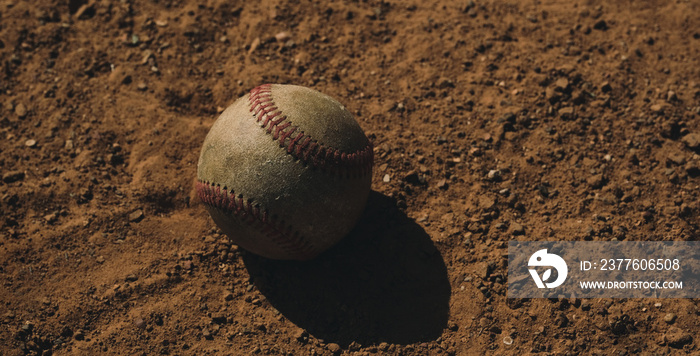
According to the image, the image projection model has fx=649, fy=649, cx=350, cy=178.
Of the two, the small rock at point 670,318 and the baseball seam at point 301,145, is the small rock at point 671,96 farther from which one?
the baseball seam at point 301,145

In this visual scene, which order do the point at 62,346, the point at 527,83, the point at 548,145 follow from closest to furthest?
the point at 62,346 → the point at 548,145 → the point at 527,83

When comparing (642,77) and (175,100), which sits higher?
(642,77)

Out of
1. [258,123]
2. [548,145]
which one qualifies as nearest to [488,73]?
[548,145]

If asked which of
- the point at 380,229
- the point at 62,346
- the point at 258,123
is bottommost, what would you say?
the point at 62,346

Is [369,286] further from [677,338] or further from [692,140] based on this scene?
[692,140]

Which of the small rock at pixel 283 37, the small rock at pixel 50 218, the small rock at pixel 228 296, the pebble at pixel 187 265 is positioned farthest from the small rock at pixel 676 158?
the small rock at pixel 50 218

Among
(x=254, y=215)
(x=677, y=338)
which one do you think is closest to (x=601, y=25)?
(x=677, y=338)

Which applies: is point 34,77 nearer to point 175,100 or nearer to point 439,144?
point 175,100

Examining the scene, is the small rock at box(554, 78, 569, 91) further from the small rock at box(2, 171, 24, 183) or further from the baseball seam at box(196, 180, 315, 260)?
the small rock at box(2, 171, 24, 183)
